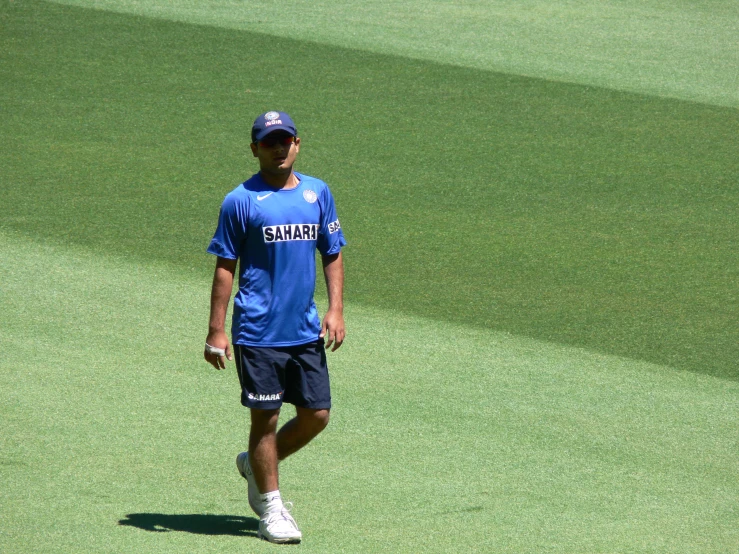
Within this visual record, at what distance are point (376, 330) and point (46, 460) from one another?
11.0ft

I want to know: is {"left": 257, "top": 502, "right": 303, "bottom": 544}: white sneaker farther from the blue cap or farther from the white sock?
the blue cap

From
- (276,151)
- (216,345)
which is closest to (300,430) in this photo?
(216,345)

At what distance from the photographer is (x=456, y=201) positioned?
40.4 ft

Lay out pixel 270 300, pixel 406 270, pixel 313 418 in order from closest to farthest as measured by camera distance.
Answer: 1. pixel 270 300
2. pixel 313 418
3. pixel 406 270

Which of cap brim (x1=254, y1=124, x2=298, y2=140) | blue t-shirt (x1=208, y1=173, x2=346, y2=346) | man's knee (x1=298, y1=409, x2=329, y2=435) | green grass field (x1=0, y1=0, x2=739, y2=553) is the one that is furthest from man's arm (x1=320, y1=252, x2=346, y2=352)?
green grass field (x1=0, y1=0, x2=739, y2=553)

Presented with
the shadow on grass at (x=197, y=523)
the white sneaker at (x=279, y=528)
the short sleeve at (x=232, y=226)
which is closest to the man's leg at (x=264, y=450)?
the white sneaker at (x=279, y=528)

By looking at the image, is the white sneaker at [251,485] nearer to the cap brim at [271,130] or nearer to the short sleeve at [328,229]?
the short sleeve at [328,229]

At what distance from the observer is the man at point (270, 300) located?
5.04m

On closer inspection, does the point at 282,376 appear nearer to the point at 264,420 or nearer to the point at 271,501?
the point at 264,420

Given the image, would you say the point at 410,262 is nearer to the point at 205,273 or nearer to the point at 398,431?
the point at 205,273

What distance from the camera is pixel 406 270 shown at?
1020cm

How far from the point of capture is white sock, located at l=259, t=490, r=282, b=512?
200 inches

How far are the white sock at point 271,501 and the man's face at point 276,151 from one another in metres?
1.54

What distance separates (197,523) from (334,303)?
1269 millimetres
